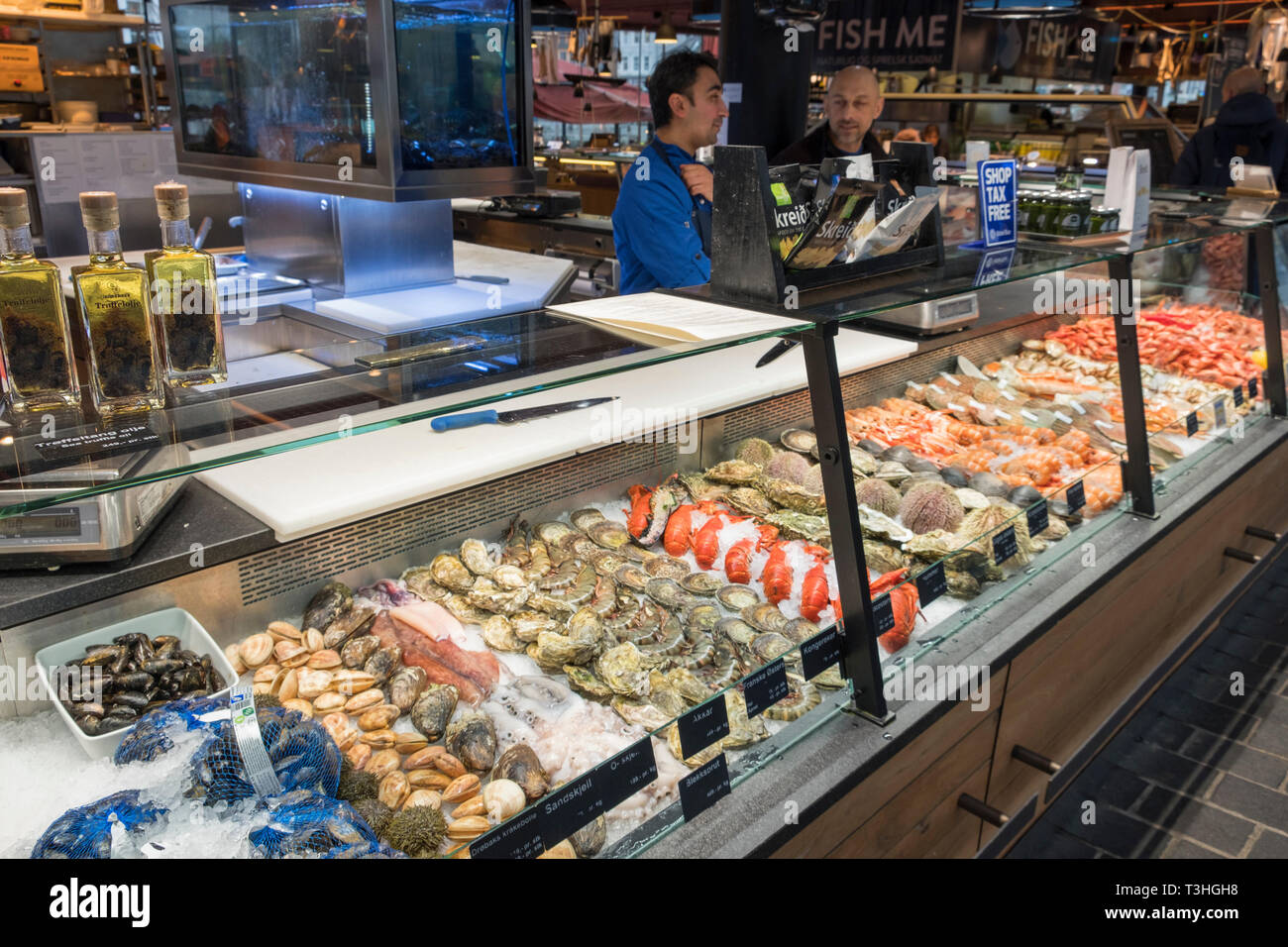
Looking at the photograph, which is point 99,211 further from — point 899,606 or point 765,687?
point 899,606

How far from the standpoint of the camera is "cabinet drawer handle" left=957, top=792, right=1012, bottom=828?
2.25 meters

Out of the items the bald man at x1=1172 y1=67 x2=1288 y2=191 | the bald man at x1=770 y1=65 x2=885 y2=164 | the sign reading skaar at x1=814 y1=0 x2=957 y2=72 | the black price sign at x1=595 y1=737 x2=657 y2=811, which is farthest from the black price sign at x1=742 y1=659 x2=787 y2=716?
the sign reading skaar at x1=814 y1=0 x2=957 y2=72

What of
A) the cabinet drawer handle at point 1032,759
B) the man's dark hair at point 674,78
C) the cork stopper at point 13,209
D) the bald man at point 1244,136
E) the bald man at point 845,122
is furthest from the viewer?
the bald man at point 1244,136

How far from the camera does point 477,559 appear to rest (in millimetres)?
2094

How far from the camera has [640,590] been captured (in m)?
2.10

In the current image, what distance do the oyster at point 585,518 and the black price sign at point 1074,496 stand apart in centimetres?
141

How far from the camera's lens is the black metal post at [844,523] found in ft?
5.98

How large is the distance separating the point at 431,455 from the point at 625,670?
654 millimetres

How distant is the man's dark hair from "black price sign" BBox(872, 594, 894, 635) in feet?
8.23

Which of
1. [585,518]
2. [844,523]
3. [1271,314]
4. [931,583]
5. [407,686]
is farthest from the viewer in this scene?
[1271,314]

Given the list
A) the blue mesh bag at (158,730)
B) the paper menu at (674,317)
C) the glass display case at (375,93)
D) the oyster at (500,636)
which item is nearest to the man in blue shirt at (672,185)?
the glass display case at (375,93)

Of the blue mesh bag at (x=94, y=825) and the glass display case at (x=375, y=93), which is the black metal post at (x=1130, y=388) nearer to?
the glass display case at (x=375, y=93)

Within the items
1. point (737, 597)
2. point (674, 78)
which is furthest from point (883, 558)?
point (674, 78)
